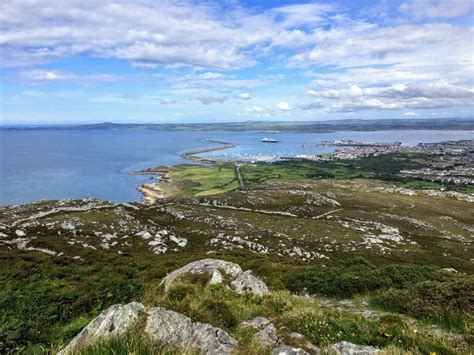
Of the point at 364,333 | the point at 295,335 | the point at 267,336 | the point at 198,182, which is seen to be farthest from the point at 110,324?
the point at 198,182

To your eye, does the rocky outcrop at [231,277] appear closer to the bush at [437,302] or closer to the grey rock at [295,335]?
the grey rock at [295,335]

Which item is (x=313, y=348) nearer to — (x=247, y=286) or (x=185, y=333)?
(x=185, y=333)

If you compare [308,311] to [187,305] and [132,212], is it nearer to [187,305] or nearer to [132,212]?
[187,305]

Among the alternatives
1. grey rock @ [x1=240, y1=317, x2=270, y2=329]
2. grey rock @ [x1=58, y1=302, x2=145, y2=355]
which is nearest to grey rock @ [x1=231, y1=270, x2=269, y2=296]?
grey rock @ [x1=240, y1=317, x2=270, y2=329]

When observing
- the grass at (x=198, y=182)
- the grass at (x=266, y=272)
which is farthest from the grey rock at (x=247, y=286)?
the grass at (x=198, y=182)

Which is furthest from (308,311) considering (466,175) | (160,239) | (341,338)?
(466,175)
